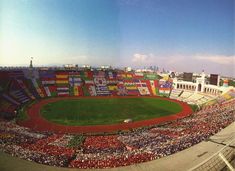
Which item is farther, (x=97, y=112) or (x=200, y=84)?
(x=200, y=84)

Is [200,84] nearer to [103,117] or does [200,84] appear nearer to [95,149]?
[103,117]

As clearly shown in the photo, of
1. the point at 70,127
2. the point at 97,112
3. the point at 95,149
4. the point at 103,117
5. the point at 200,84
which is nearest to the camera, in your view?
the point at 95,149

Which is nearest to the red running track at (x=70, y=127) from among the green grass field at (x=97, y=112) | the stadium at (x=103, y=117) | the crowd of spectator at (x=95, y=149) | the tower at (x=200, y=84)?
the stadium at (x=103, y=117)

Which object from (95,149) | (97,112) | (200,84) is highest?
(200,84)

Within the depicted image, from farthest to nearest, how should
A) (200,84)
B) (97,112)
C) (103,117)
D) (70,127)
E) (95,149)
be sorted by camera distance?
(200,84)
(97,112)
(103,117)
(70,127)
(95,149)

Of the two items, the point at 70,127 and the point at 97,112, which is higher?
the point at 97,112

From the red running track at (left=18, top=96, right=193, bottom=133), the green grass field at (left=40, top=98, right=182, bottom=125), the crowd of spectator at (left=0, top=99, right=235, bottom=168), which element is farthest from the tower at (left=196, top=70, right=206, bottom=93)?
the crowd of spectator at (left=0, top=99, right=235, bottom=168)

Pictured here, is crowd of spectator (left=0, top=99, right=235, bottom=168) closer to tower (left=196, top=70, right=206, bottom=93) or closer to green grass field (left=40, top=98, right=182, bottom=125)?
green grass field (left=40, top=98, right=182, bottom=125)

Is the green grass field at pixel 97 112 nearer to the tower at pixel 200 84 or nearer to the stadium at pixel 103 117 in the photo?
the stadium at pixel 103 117

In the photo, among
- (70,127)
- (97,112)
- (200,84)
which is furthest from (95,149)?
(200,84)
